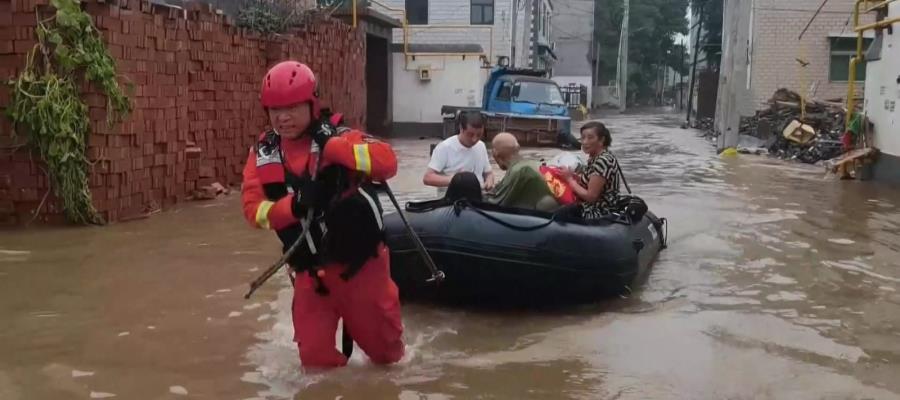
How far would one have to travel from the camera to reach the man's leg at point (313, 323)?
4.46 meters

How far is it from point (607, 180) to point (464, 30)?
26.3 m

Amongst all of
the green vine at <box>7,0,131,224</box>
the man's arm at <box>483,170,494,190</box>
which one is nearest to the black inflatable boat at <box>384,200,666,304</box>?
the man's arm at <box>483,170,494,190</box>

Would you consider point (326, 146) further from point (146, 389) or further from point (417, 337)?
point (417, 337)

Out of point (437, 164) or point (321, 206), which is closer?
point (321, 206)

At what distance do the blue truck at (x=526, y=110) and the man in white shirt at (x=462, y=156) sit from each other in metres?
14.4

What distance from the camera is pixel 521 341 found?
5.73m

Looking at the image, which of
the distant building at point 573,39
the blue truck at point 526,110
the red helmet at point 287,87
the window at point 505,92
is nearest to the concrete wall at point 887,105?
the blue truck at point 526,110

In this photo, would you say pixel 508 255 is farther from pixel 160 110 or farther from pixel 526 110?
pixel 526 110

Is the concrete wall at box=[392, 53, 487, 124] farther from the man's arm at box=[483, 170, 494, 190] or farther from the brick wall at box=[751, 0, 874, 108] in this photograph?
the man's arm at box=[483, 170, 494, 190]

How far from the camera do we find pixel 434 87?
27453 millimetres

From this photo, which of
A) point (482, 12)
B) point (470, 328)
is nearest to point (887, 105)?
point (470, 328)

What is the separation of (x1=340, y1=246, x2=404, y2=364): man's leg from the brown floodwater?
28 cm

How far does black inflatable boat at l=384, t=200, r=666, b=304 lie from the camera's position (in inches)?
239

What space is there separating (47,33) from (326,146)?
585 centimetres
